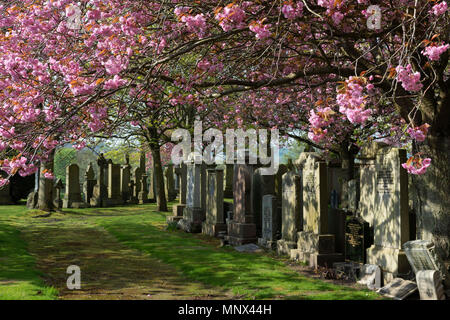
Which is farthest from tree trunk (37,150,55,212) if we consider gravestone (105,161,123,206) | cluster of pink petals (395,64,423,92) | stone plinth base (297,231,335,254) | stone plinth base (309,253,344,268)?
cluster of pink petals (395,64,423,92)

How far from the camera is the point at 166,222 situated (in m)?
18.1

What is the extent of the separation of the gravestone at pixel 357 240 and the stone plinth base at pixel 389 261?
0.40m

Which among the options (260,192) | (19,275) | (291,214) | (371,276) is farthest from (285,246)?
(19,275)

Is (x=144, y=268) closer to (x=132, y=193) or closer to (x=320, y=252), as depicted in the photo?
(x=320, y=252)

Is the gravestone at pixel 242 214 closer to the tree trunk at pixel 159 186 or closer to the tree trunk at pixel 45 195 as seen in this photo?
the tree trunk at pixel 159 186

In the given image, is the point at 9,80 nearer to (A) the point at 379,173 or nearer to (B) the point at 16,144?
(B) the point at 16,144

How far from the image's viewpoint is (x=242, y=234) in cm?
1259

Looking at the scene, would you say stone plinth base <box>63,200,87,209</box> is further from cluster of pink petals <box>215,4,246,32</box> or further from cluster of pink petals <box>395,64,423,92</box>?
cluster of pink petals <box>395,64,423,92</box>

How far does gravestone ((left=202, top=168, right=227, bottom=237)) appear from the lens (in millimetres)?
14555

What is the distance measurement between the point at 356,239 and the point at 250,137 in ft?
59.2

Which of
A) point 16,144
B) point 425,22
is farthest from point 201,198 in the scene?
point 425,22

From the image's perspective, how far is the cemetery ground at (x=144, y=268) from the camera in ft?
24.4

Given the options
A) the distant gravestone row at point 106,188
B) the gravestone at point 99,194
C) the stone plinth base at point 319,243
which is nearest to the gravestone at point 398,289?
the stone plinth base at point 319,243

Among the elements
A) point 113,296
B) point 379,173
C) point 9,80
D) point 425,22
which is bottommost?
point 113,296
